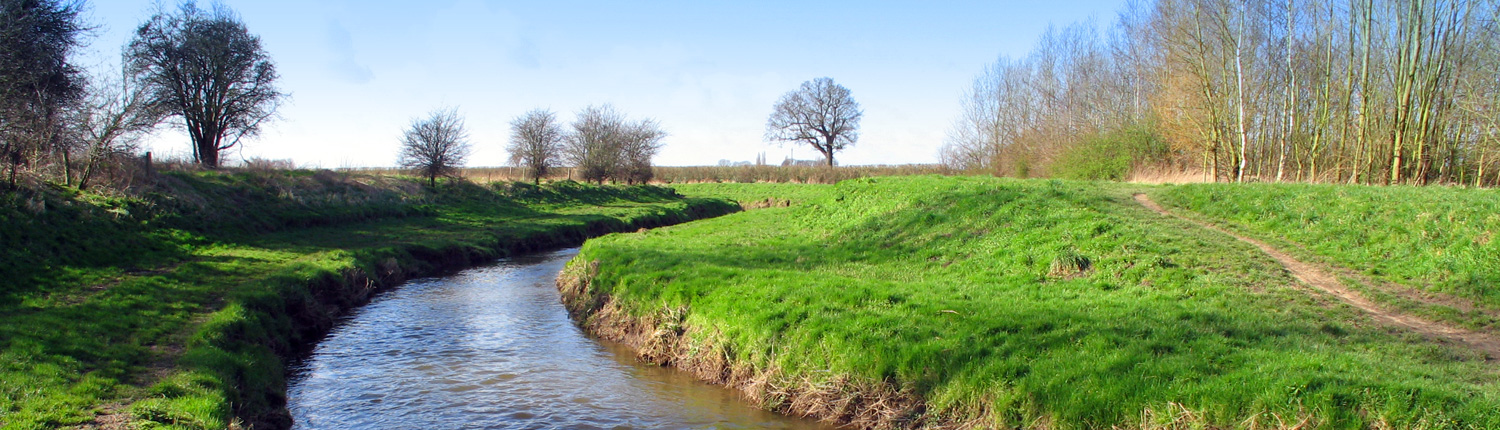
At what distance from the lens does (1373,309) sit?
1066 cm

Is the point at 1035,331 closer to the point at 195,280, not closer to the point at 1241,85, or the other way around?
the point at 195,280

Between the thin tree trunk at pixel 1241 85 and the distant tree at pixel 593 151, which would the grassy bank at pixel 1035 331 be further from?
the distant tree at pixel 593 151

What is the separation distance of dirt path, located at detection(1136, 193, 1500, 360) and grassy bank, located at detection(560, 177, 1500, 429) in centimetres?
39

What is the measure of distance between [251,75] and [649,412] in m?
34.1

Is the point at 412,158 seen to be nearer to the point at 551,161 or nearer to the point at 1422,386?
the point at 551,161

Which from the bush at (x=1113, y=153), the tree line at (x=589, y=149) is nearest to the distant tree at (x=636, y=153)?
the tree line at (x=589, y=149)

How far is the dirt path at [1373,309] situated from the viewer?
920 centimetres

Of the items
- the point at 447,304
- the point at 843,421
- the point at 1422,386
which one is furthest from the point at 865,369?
the point at 447,304

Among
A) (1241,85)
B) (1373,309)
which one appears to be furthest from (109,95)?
(1241,85)

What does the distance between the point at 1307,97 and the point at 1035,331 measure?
1022 inches

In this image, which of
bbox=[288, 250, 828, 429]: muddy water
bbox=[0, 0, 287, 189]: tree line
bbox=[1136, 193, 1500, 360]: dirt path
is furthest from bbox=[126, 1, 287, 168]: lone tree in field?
bbox=[1136, 193, 1500, 360]: dirt path

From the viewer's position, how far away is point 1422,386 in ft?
22.2

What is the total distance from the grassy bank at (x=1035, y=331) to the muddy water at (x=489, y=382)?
65 cm

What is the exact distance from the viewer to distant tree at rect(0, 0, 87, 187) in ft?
56.4
